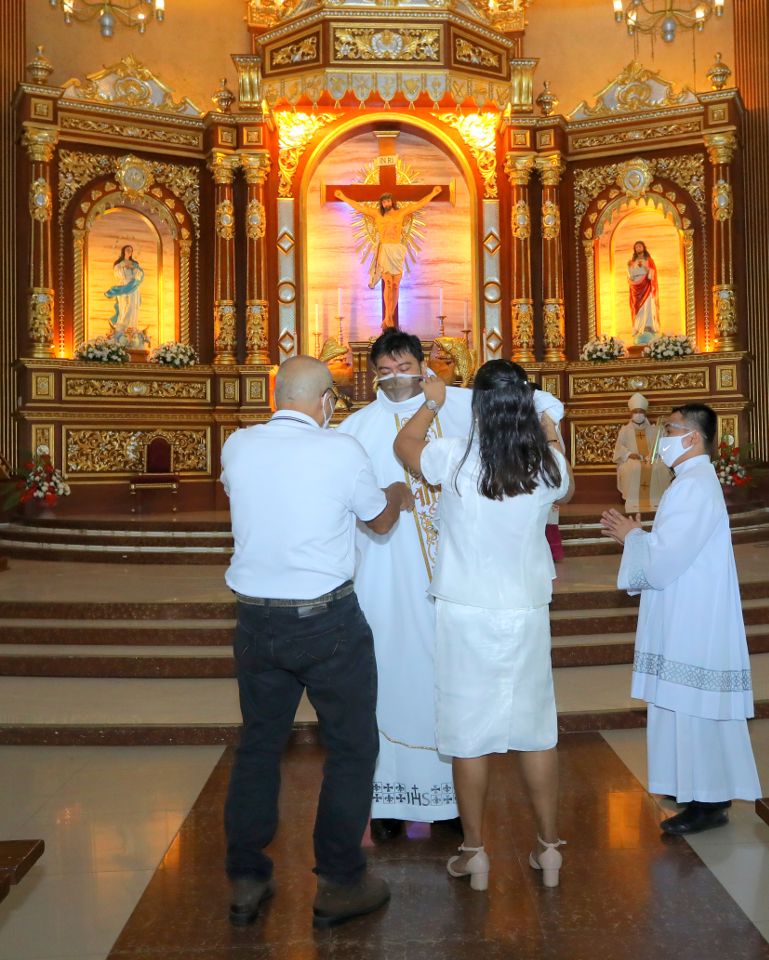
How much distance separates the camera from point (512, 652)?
11.7 feet

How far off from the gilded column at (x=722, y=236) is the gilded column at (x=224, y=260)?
20.4 feet

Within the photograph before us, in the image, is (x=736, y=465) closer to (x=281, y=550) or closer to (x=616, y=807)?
(x=616, y=807)

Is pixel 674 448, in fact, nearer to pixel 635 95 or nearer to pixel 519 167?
pixel 519 167

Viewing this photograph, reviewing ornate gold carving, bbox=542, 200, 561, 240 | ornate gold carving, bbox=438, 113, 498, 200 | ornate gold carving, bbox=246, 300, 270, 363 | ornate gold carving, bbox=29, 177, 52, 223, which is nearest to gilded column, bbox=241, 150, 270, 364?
ornate gold carving, bbox=246, 300, 270, 363

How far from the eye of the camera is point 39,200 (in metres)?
12.7

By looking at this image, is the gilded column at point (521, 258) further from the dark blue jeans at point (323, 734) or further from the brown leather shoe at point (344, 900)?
the brown leather shoe at point (344, 900)

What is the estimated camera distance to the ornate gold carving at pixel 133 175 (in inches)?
523

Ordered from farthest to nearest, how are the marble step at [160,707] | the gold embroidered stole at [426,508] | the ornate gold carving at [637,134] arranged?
1. the ornate gold carving at [637,134]
2. the marble step at [160,707]
3. the gold embroidered stole at [426,508]

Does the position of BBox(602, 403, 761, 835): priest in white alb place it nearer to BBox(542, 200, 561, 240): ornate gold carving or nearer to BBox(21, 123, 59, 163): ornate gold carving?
BBox(542, 200, 561, 240): ornate gold carving

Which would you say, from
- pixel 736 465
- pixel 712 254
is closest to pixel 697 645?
pixel 736 465

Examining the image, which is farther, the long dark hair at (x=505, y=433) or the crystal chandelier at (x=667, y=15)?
the crystal chandelier at (x=667, y=15)

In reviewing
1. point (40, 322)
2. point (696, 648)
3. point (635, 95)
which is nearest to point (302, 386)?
point (696, 648)

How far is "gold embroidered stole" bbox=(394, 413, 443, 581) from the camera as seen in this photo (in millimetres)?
4266

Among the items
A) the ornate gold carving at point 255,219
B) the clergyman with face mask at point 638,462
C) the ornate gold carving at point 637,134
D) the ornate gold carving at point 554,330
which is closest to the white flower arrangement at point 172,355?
the ornate gold carving at point 255,219
